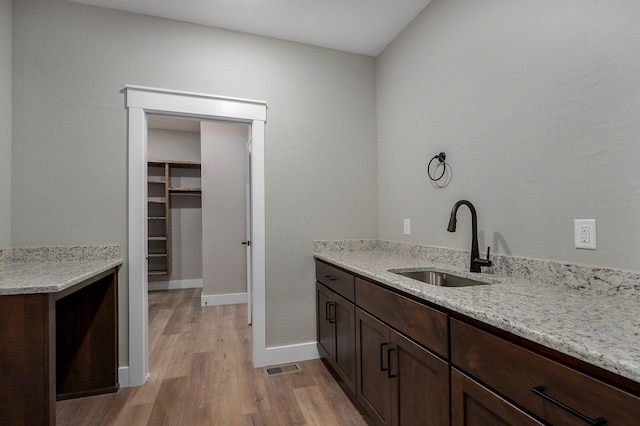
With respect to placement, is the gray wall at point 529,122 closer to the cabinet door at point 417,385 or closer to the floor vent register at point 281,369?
the cabinet door at point 417,385

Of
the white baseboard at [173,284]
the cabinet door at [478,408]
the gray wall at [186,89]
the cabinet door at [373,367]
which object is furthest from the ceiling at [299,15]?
the white baseboard at [173,284]

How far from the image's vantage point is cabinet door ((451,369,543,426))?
842mm

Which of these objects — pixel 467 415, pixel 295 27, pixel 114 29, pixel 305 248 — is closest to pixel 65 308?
pixel 305 248

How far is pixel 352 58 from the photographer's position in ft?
9.32

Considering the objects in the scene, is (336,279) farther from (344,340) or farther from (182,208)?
(182,208)

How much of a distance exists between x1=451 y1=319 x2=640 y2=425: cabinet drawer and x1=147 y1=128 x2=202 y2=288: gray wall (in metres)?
4.96

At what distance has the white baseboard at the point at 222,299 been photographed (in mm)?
4227

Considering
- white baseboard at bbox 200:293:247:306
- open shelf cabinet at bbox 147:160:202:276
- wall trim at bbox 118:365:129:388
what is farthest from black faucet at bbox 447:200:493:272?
open shelf cabinet at bbox 147:160:202:276

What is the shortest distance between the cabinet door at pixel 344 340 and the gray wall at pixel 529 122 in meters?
0.74

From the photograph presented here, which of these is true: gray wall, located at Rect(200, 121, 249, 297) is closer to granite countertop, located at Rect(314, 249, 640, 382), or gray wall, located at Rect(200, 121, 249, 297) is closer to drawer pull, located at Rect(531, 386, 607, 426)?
granite countertop, located at Rect(314, 249, 640, 382)

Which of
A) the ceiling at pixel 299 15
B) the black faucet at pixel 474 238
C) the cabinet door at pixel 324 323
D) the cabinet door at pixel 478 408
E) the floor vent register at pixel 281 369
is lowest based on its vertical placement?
the floor vent register at pixel 281 369

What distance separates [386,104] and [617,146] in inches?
70.5

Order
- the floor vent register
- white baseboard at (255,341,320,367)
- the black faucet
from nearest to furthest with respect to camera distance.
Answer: the black faucet < the floor vent register < white baseboard at (255,341,320,367)

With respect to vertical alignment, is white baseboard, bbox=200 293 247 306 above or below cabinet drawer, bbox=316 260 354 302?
below
